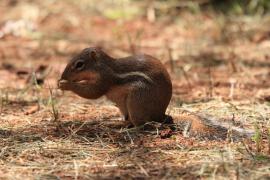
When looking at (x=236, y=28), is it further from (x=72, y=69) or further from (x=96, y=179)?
(x=96, y=179)

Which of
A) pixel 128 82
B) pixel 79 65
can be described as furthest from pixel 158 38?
pixel 128 82

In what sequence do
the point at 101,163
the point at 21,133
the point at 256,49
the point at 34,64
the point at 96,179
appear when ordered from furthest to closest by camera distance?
the point at 256,49 < the point at 34,64 < the point at 21,133 < the point at 101,163 < the point at 96,179

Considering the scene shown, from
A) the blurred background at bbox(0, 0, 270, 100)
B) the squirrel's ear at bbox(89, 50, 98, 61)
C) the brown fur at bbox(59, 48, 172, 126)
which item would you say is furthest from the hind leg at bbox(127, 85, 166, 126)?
the blurred background at bbox(0, 0, 270, 100)

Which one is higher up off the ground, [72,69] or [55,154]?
[72,69]

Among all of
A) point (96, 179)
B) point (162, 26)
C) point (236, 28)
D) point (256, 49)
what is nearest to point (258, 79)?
point (256, 49)

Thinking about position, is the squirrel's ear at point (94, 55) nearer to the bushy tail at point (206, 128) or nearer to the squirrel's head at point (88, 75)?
the squirrel's head at point (88, 75)

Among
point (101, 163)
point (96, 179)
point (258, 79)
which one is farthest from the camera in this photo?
point (258, 79)
